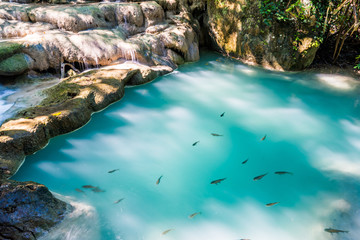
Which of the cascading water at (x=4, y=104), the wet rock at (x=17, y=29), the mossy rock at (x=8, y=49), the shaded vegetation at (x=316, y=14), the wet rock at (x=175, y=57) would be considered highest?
the shaded vegetation at (x=316, y=14)

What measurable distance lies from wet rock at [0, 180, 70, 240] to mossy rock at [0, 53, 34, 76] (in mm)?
3851

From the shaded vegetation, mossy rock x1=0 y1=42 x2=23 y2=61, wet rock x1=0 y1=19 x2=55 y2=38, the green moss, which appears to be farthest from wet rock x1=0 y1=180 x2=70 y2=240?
the shaded vegetation

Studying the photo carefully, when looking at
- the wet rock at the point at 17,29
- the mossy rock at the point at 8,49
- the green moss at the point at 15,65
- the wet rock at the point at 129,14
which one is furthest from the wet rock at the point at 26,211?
the wet rock at the point at 129,14

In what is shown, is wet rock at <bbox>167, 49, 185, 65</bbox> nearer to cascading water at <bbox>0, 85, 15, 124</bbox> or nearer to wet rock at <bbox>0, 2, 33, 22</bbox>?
wet rock at <bbox>0, 2, 33, 22</bbox>

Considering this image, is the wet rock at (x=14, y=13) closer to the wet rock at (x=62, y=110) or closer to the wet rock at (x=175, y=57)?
the wet rock at (x=62, y=110)

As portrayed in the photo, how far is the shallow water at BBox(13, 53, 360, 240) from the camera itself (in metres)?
2.90

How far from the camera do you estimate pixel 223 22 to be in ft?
26.7

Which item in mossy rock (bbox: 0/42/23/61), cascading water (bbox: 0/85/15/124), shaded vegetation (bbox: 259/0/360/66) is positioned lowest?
cascading water (bbox: 0/85/15/124)

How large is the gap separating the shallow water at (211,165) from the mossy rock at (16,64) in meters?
2.45

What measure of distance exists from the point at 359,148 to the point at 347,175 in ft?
3.32

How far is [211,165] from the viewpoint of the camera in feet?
12.8

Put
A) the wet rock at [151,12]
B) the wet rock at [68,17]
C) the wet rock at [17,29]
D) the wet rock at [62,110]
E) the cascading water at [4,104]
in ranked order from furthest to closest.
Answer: the wet rock at [151,12] → the wet rock at [68,17] → the wet rock at [17,29] → the cascading water at [4,104] → the wet rock at [62,110]

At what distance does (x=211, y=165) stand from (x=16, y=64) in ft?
16.5

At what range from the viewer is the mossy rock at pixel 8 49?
17.8ft
